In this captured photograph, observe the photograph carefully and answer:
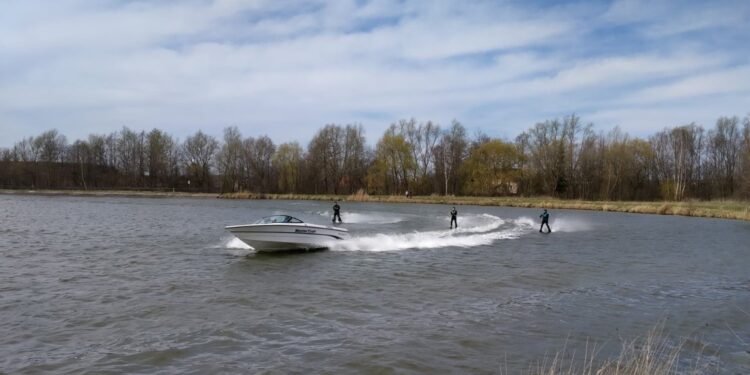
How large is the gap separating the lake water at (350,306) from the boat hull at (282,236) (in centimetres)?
76

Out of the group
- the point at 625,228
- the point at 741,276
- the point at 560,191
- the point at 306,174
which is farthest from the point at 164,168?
the point at 741,276

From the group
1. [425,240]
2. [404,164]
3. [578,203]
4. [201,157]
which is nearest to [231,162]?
[201,157]

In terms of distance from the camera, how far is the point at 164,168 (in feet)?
416

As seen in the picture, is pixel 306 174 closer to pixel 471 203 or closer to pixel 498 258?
pixel 471 203

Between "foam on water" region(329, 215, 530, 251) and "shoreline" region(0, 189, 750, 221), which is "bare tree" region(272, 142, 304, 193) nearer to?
"shoreline" region(0, 189, 750, 221)

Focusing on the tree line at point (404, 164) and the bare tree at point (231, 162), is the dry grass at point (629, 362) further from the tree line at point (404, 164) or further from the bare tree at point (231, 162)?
the bare tree at point (231, 162)

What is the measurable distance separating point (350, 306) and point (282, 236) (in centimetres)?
1030

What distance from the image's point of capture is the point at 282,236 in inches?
901

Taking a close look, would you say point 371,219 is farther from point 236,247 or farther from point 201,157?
point 201,157

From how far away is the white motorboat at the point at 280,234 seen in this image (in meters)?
22.4

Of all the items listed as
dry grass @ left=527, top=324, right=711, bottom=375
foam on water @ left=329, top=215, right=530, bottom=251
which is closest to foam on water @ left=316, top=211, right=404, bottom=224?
foam on water @ left=329, top=215, right=530, bottom=251

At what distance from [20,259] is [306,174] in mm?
94109

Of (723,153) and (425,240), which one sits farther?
(723,153)

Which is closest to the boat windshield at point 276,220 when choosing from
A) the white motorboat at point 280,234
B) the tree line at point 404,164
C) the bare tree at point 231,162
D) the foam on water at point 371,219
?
the white motorboat at point 280,234
